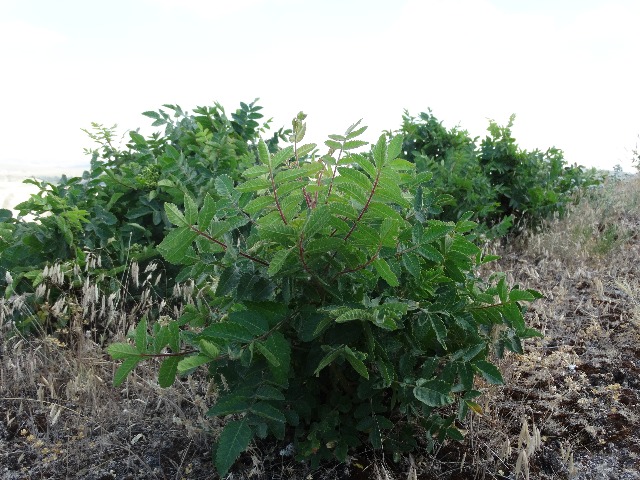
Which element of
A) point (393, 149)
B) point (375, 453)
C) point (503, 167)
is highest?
point (503, 167)

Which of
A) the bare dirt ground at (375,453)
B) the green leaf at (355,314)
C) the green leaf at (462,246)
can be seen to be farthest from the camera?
the bare dirt ground at (375,453)

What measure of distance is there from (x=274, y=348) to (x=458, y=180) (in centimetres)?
371

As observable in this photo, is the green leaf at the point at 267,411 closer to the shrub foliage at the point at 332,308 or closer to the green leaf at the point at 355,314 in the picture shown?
the shrub foliage at the point at 332,308

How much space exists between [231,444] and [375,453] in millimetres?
739

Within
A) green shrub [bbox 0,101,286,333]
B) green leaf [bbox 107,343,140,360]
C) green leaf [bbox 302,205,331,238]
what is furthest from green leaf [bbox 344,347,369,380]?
green shrub [bbox 0,101,286,333]

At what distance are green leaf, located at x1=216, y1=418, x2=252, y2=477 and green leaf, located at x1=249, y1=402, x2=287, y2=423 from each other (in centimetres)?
5

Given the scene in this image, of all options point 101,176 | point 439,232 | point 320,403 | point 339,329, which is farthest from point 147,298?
point 439,232

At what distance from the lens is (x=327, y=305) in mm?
2041

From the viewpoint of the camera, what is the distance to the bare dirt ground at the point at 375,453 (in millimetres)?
2375

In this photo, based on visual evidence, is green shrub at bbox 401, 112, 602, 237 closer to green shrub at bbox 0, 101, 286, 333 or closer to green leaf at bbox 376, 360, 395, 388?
green shrub at bbox 0, 101, 286, 333

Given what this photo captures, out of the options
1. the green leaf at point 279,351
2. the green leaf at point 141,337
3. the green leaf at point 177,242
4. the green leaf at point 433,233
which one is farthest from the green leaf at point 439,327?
the green leaf at point 141,337

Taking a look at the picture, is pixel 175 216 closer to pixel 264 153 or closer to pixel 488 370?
pixel 264 153

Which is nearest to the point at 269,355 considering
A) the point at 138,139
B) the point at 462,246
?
the point at 462,246

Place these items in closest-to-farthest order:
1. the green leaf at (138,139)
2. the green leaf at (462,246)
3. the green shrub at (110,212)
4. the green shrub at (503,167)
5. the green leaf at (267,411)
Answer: the green leaf at (267,411)
the green leaf at (462,246)
the green shrub at (110,212)
the green leaf at (138,139)
the green shrub at (503,167)
